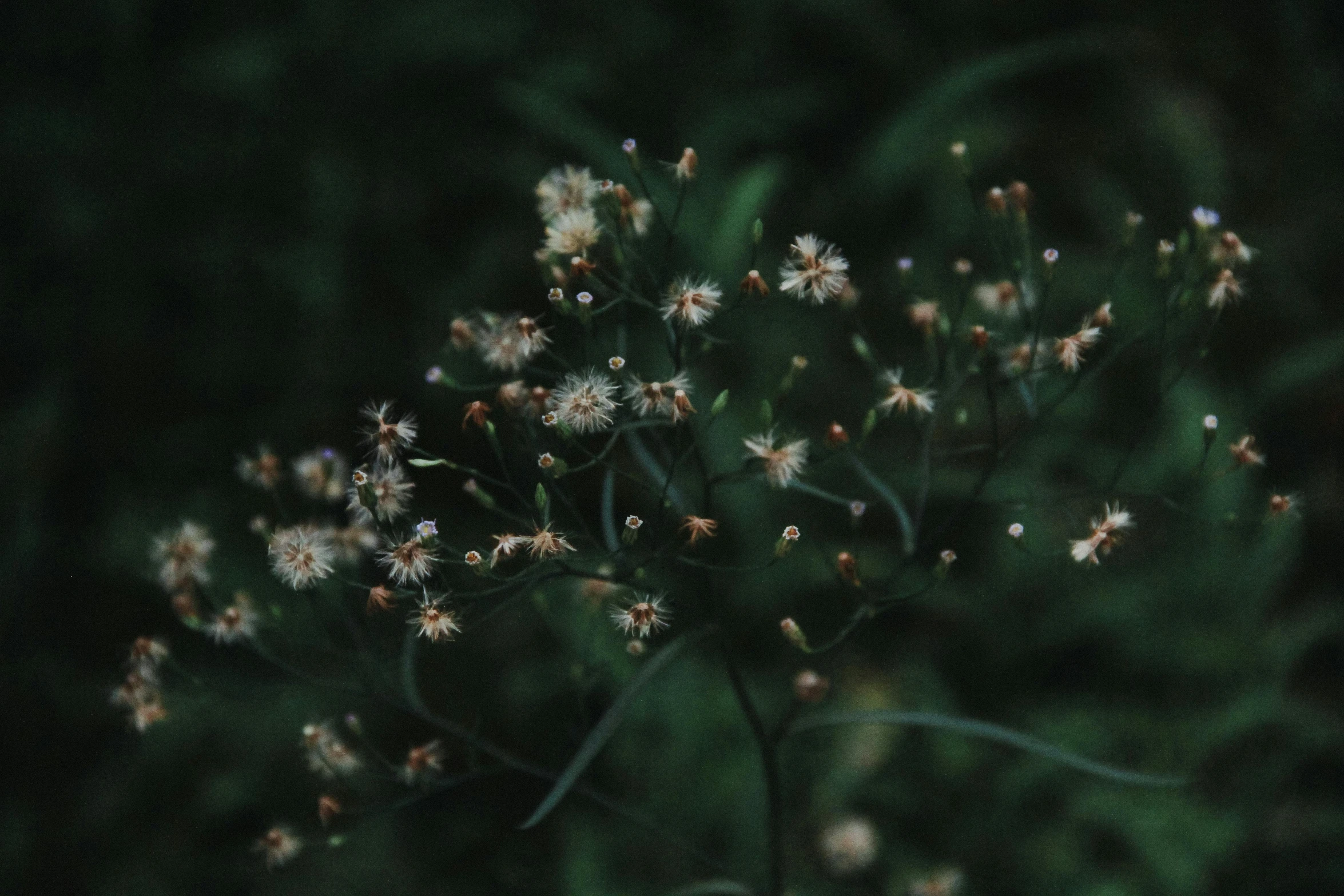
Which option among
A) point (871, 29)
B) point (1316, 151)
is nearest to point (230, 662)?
point (871, 29)

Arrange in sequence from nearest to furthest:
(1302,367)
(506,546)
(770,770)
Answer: (506,546)
(770,770)
(1302,367)

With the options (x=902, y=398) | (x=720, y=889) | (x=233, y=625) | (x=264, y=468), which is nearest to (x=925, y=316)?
(x=902, y=398)

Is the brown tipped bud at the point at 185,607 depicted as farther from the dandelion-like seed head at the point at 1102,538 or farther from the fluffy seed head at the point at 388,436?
the dandelion-like seed head at the point at 1102,538

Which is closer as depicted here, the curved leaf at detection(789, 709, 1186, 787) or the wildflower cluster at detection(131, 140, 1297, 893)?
the wildflower cluster at detection(131, 140, 1297, 893)

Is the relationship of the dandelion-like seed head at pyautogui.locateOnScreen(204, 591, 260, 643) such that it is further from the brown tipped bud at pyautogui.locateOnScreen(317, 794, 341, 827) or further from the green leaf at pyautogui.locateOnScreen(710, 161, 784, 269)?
the green leaf at pyautogui.locateOnScreen(710, 161, 784, 269)

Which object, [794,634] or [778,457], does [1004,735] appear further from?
[778,457]

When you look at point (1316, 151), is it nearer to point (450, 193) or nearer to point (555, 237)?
point (450, 193)

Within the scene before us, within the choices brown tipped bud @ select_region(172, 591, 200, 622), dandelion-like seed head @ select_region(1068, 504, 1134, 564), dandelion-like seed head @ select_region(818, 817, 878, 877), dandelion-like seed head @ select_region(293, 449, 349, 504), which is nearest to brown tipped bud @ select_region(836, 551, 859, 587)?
dandelion-like seed head @ select_region(1068, 504, 1134, 564)
